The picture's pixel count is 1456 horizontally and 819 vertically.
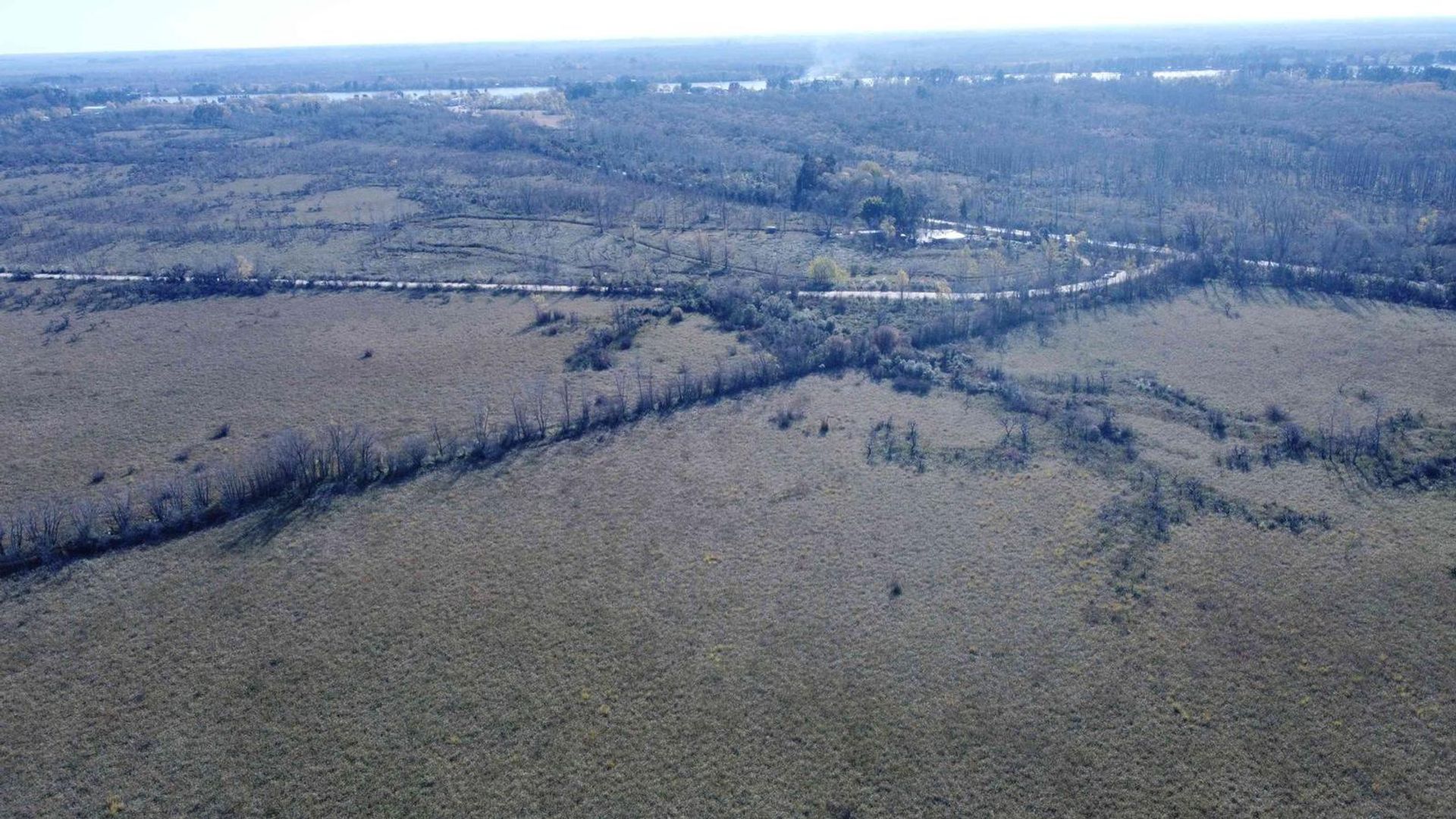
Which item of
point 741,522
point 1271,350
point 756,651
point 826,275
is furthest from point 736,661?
point 826,275

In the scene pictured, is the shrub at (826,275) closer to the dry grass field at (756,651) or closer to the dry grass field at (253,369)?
the dry grass field at (253,369)

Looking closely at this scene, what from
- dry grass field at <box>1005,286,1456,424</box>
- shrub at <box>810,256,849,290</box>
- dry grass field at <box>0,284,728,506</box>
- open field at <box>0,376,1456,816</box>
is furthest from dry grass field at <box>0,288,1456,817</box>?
shrub at <box>810,256,849,290</box>

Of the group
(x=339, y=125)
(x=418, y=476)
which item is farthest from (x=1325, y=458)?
(x=339, y=125)

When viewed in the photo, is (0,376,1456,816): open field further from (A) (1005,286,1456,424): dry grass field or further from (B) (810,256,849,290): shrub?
(B) (810,256,849,290): shrub

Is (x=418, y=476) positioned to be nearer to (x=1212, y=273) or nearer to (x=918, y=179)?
(x=1212, y=273)

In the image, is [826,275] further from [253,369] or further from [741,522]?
[253,369]

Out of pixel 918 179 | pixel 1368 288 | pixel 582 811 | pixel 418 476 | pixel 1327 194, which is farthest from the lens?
pixel 918 179
